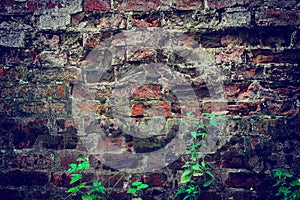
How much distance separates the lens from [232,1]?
132cm

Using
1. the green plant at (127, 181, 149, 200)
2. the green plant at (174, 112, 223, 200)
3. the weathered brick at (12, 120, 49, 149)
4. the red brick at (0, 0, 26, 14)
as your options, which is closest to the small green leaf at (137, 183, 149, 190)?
the green plant at (127, 181, 149, 200)

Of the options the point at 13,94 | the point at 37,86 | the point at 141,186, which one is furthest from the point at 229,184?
the point at 13,94

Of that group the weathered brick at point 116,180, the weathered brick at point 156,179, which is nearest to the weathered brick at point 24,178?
the weathered brick at point 116,180

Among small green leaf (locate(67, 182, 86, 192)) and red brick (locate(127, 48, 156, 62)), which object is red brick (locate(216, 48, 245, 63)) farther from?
small green leaf (locate(67, 182, 86, 192))

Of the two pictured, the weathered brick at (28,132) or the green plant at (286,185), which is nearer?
the green plant at (286,185)

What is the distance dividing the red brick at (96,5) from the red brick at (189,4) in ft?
1.16

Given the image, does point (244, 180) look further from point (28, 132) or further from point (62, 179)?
point (28, 132)

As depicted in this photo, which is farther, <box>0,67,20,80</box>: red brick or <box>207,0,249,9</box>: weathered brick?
<box>0,67,20,80</box>: red brick

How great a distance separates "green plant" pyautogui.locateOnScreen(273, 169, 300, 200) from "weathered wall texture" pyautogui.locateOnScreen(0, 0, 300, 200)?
4cm

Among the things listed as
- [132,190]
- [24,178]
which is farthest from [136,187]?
[24,178]

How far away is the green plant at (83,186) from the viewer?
55.6 inches

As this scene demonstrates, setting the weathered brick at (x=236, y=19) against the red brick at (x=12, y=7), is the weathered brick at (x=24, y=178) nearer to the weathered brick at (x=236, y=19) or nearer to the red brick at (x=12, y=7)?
the red brick at (x=12, y=7)

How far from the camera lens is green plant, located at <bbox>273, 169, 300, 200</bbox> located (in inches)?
52.5

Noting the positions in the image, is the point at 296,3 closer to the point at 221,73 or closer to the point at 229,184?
the point at 221,73
